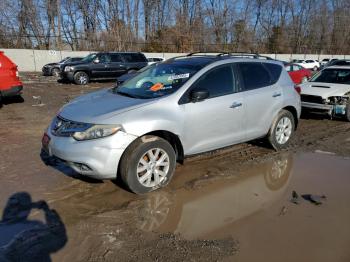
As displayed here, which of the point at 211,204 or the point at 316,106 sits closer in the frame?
the point at 211,204

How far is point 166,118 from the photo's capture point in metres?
4.68

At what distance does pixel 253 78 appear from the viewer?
19.6ft

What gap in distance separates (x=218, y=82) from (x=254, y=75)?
3.02ft

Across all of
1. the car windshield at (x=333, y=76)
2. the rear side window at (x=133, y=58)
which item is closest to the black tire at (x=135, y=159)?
the car windshield at (x=333, y=76)

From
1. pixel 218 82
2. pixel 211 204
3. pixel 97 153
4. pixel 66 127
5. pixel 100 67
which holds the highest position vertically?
pixel 218 82

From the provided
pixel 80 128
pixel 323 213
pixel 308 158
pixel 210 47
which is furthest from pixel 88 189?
pixel 210 47

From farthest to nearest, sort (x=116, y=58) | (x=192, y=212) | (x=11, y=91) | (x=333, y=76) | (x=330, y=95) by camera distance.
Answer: (x=116, y=58), (x=11, y=91), (x=333, y=76), (x=330, y=95), (x=192, y=212)

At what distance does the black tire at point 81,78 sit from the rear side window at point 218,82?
14.9 metres

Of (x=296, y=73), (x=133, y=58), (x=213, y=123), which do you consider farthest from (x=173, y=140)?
(x=133, y=58)

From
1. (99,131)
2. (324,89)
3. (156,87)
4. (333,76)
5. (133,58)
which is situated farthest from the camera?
(133,58)

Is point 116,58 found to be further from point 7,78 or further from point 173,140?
point 173,140

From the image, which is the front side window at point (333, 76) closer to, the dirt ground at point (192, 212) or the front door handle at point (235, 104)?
the dirt ground at point (192, 212)

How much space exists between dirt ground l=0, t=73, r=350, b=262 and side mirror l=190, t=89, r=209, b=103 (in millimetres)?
1146

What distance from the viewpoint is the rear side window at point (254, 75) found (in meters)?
5.82
